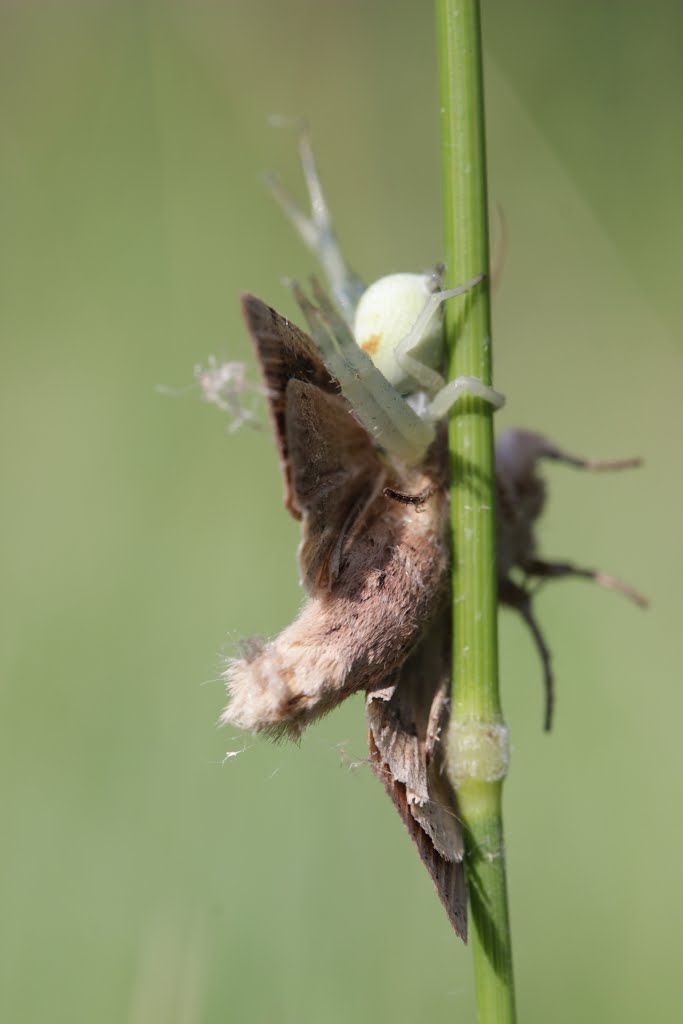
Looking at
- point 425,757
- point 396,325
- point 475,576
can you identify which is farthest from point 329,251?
point 425,757

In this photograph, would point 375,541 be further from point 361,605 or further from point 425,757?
point 425,757

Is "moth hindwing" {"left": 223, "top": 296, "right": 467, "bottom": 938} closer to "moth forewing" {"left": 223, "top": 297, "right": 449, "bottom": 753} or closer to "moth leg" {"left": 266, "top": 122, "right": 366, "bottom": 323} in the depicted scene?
"moth forewing" {"left": 223, "top": 297, "right": 449, "bottom": 753}

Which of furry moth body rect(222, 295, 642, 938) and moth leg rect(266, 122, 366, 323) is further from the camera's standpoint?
moth leg rect(266, 122, 366, 323)

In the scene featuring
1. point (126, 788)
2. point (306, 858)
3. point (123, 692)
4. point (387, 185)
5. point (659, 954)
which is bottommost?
point (659, 954)

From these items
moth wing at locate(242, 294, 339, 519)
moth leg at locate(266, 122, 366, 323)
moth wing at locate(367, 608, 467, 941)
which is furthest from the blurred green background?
moth leg at locate(266, 122, 366, 323)

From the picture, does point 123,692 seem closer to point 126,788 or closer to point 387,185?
point 126,788

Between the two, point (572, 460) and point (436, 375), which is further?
point (572, 460)

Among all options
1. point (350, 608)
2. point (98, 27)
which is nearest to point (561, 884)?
point (350, 608)
